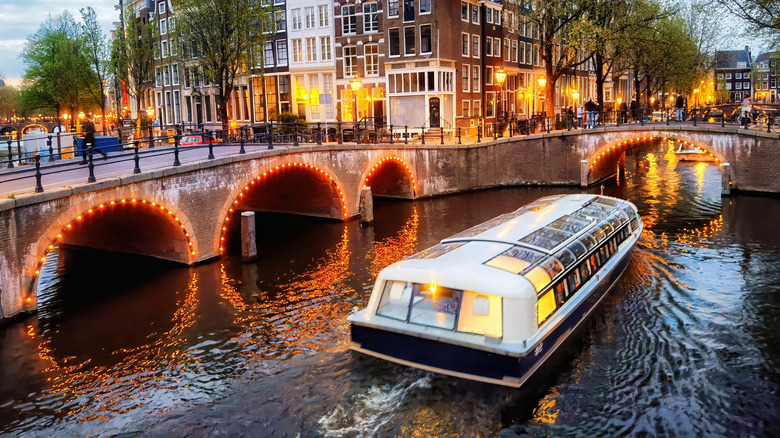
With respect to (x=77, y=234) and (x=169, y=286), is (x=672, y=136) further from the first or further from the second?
(x=77, y=234)

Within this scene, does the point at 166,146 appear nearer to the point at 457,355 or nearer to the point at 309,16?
the point at 309,16

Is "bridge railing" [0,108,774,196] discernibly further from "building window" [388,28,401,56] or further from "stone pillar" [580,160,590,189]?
"building window" [388,28,401,56]

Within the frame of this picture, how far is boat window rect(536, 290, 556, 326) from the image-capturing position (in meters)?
11.6

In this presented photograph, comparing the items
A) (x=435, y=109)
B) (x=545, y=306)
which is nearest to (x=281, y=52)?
(x=435, y=109)

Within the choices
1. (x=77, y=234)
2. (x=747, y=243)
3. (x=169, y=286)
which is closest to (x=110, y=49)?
(x=77, y=234)

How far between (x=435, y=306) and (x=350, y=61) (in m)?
35.8

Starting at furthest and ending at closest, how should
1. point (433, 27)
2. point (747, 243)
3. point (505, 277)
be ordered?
point (433, 27) → point (747, 243) → point (505, 277)

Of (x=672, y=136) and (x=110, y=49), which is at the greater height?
(x=110, y=49)

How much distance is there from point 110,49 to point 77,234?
35307 millimetres

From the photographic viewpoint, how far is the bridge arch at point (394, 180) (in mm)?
32188

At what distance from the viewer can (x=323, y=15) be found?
45.8m

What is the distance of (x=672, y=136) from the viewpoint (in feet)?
107

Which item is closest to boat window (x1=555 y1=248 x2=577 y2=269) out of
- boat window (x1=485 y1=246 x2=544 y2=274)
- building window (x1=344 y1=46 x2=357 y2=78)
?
boat window (x1=485 y1=246 x2=544 y2=274)

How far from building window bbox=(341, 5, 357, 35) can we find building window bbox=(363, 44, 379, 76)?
161cm
